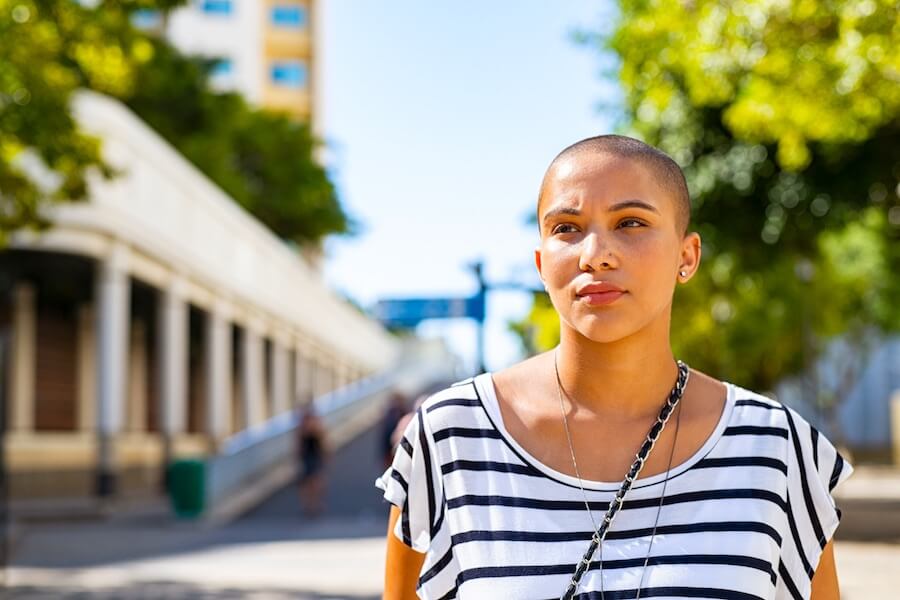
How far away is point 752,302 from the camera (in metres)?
39.4

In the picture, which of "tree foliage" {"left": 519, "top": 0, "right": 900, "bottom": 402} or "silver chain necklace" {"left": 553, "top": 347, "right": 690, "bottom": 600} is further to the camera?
"tree foliage" {"left": 519, "top": 0, "right": 900, "bottom": 402}

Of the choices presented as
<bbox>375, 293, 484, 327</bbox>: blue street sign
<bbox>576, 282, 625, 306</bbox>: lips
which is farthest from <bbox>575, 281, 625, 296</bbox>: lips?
<bbox>375, 293, 484, 327</bbox>: blue street sign

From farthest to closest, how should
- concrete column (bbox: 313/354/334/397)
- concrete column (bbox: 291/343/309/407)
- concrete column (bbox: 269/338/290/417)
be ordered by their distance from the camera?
concrete column (bbox: 313/354/334/397) → concrete column (bbox: 291/343/309/407) → concrete column (bbox: 269/338/290/417)

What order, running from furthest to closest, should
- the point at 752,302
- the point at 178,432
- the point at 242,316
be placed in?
1. the point at 752,302
2. the point at 242,316
3. the point at 178,432

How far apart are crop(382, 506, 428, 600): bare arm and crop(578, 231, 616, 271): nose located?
492 millimetres

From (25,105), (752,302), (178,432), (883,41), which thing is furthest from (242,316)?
(883,41)

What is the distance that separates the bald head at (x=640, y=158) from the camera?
1.96 meters

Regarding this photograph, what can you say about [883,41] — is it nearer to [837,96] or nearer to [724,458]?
[837,96]

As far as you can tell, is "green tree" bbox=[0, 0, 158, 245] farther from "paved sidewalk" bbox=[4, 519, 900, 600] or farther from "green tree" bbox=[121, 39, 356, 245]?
"green tree" bbox=[121, 39, 356, 245]

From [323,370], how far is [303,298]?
8187 mm

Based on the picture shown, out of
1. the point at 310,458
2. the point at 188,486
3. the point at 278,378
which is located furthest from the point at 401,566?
the point at 278,378

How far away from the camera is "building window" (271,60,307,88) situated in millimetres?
63688

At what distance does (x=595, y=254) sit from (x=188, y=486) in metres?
19.2

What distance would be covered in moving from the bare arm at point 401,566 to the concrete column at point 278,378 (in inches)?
1477
